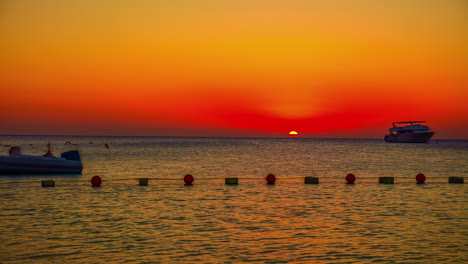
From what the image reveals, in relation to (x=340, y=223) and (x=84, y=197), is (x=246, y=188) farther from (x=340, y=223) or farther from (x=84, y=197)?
(x=340, y=223)

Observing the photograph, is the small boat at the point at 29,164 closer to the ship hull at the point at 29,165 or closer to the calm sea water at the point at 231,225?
the ship hull at the point at 29,165

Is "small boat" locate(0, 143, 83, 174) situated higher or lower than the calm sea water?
higher

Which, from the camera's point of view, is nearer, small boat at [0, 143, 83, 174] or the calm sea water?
the calm sea water

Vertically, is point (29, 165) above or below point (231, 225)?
above

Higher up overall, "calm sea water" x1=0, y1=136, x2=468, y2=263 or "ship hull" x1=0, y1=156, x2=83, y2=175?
"ship hull" x1=0, y1=156, x2=83, y2=175

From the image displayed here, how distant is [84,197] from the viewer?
33.5m

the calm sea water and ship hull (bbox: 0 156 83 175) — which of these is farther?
ship hull (bbox: 0 156 83 175)

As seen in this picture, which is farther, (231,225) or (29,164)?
(29,164)

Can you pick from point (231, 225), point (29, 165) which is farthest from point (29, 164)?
point (231, 225)

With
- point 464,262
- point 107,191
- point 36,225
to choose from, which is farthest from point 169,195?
point 464,262

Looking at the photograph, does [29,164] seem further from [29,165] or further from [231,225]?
[231,225]

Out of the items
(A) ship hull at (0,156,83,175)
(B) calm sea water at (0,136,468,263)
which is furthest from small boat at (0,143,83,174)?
(B) calm sea water at (0,136,468,263)

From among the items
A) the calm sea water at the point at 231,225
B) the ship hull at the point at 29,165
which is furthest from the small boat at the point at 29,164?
the calm sea water at the point at 231,225

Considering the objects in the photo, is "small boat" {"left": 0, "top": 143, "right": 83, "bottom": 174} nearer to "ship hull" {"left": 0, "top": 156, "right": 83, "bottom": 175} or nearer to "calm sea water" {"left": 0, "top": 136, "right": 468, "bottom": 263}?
"ship hull" {"left": 0, "top": 156, "right": 83, "bottom": 175}
